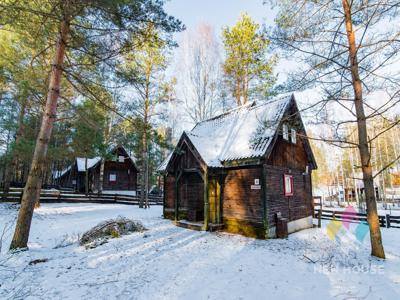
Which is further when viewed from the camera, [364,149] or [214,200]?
[214,200]

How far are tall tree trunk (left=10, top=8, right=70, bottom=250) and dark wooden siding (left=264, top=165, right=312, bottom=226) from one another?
828cm

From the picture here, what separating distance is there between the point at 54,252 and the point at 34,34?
22.5 feet

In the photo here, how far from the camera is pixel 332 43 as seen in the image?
7.31 m

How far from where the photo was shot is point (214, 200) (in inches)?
427

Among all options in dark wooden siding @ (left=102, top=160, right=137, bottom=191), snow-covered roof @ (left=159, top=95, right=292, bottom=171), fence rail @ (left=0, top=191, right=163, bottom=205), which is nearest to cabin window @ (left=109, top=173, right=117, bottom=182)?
dark wooden siding @ (left=102, top=160, right=137, bottom=191)

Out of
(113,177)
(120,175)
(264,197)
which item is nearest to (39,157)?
(264,197)

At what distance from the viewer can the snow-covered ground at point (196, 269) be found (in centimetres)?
446

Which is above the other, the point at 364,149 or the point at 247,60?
the point at 247,60

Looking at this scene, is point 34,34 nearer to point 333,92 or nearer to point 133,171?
point 333,92

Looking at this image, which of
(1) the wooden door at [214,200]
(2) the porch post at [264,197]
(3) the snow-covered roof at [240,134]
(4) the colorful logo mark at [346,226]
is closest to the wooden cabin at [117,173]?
(3) the snow-covered roof at [240,134]

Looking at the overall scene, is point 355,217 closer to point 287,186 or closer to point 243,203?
point 287,186

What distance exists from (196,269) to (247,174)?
5233mm

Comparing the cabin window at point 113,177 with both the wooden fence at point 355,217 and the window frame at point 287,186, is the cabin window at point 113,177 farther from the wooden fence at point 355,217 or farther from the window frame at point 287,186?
the wooden fence at point 355,217

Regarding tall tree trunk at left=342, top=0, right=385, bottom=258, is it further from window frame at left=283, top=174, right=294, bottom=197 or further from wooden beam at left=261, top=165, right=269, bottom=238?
window frame at left=283, top=174, right=294, bottom=197
